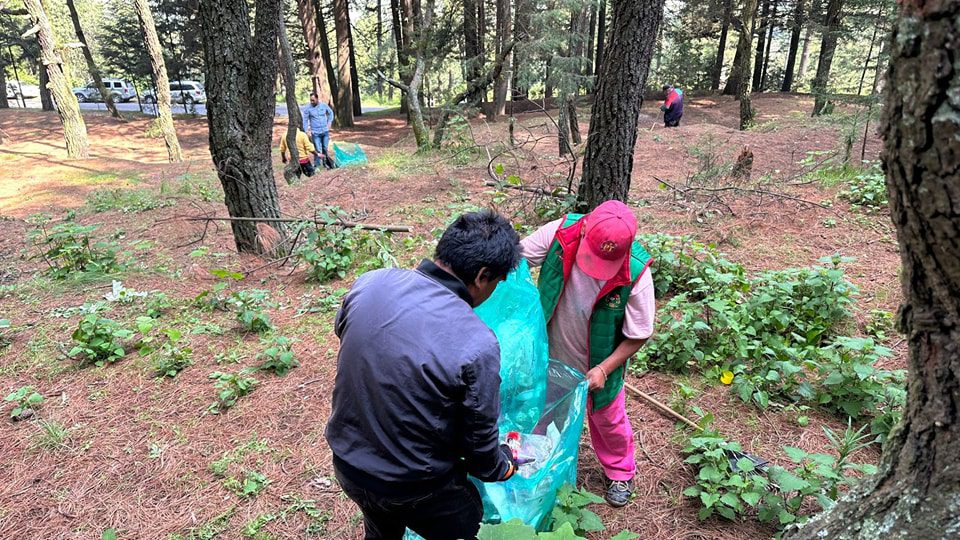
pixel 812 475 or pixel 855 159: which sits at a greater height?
pixel 855 159

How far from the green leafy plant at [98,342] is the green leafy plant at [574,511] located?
3.35m

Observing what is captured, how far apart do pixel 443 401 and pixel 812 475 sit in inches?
69.0

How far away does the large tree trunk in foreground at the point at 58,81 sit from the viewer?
1212 cm

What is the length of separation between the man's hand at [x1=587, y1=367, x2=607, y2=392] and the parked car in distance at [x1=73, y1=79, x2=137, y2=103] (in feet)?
103

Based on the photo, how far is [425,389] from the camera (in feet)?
4.78

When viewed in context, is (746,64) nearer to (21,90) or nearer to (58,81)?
(58,81)

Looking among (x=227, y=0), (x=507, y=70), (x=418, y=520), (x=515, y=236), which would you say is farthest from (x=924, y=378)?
(x=507, y=70)

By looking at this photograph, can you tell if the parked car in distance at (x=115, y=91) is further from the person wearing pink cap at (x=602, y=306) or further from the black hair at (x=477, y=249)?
the black hair at (x=477, y=249)

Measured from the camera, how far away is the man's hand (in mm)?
2197

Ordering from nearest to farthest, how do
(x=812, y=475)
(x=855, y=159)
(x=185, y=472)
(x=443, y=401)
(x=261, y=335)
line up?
(x=443, y=401), (x=812, y=475), (x=185, y=472), (x=261, y=335), (x=855, y=159)

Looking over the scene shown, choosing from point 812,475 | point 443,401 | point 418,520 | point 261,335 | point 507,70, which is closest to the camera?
point 443,401

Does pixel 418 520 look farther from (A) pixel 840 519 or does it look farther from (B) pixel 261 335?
(B) pixel 261 335

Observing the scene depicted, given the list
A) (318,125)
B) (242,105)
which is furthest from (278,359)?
(318,125)

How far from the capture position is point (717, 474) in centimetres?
224
